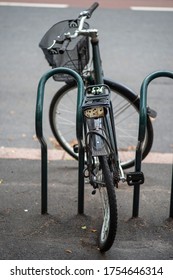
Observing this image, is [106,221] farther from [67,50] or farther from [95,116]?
[67,50]

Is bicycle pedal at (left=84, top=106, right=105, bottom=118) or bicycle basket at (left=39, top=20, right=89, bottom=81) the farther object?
bicycle basket at (left=39, top=20, right=89, bottom=81)

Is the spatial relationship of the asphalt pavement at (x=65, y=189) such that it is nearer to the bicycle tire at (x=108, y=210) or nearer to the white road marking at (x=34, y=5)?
the bicycle tire at (x=108, y=210)

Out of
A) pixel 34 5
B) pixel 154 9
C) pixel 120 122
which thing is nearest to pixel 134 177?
pixel 120 122

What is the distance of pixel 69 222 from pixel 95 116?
0.90 m

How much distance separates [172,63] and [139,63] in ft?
1.72

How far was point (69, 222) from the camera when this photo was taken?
3.51 m

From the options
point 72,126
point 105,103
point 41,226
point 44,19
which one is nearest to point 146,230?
point 41,226

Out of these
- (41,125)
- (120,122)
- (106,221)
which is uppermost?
(41,125)

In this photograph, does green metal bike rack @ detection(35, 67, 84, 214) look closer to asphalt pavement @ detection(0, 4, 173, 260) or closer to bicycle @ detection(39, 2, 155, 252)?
bicycle @ detection(39, 2, 155, 252)

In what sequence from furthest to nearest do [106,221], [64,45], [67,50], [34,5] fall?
1. [34,5]
2. [67,50]
3. [64,45]
4. [106,221]

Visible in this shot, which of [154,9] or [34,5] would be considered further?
[34,5]

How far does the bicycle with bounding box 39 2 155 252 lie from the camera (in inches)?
118

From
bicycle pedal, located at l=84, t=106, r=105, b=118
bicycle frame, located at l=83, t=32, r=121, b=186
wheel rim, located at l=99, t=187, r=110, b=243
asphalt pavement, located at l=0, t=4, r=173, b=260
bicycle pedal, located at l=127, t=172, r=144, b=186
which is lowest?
asphalt pavement, located at l=0, t=4, r=173, b=260

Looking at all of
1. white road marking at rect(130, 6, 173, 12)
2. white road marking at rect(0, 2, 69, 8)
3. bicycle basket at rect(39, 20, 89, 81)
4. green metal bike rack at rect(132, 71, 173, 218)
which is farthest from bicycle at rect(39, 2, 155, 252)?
white road marking at rect(0, 2, 69, 8)
